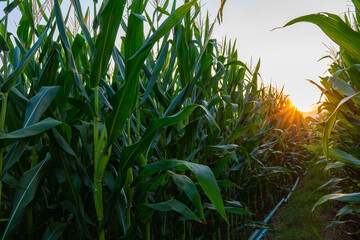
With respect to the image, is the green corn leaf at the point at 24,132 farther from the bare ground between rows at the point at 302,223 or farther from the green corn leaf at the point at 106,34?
the bare ground between rows at the point at 302,223

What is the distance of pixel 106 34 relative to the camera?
0.64 m

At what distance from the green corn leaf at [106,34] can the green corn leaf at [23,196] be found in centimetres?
27

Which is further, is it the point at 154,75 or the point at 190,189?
the point at 154,75

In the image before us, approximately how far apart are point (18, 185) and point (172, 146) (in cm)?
57

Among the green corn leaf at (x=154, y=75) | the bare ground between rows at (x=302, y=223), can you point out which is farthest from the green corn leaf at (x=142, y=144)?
the bare ground between rows at (x=302, y=223)

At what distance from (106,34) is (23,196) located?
44 centimetres

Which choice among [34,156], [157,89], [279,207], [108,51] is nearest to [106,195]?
[34,156]

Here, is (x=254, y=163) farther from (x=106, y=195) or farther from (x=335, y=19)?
(x=335, y=19)

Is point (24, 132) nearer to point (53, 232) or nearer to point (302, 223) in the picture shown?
point (53, 232)

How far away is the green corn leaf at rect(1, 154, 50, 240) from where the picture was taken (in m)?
0.64

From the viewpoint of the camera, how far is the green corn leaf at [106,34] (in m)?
0.61

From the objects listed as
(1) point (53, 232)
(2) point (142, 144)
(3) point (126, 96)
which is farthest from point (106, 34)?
(1) point (53, 232)

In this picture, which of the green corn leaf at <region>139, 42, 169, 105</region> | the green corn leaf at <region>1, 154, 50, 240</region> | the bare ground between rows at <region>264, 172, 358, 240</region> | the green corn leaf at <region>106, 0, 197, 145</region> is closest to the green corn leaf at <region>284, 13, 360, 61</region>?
the green corn leaf at <region>106, 0, 197, 145</region>

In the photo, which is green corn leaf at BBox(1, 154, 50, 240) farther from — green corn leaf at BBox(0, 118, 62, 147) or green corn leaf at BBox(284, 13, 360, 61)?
green corn leaf at BBox(284, 13, 360, 61)
